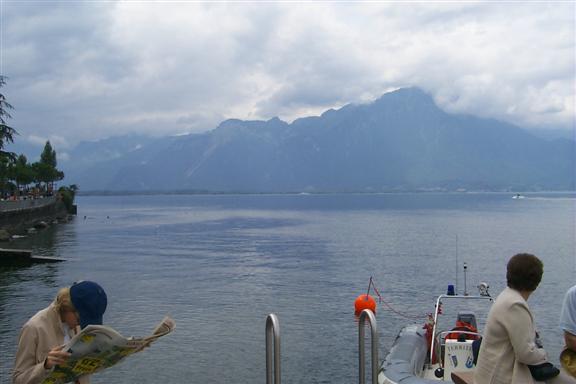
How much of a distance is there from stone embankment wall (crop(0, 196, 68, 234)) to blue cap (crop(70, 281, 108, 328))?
66.4 m

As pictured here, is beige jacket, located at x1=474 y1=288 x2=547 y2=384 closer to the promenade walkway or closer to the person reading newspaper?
the person reading newspaper

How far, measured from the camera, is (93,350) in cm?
438

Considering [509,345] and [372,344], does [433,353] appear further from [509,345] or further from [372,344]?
[509,345]

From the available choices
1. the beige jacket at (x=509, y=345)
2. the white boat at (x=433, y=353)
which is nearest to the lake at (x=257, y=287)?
the white boat at (x=433, y=353)

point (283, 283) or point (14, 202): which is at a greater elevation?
point (14, 202)

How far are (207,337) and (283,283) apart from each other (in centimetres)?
1510

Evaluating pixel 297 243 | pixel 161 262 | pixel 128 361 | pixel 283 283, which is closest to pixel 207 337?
pixel 128 361

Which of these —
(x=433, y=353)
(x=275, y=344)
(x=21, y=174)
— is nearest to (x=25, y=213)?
(x=21, y=174)

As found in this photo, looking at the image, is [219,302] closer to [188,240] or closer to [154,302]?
[154,302]

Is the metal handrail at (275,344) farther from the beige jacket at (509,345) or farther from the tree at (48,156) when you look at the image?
the tree at (48,156)

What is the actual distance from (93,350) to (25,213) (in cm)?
7942

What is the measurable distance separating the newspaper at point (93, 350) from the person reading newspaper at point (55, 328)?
69 millimetres

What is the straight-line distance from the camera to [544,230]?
82.3 meters

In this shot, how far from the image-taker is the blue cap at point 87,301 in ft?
14.6
